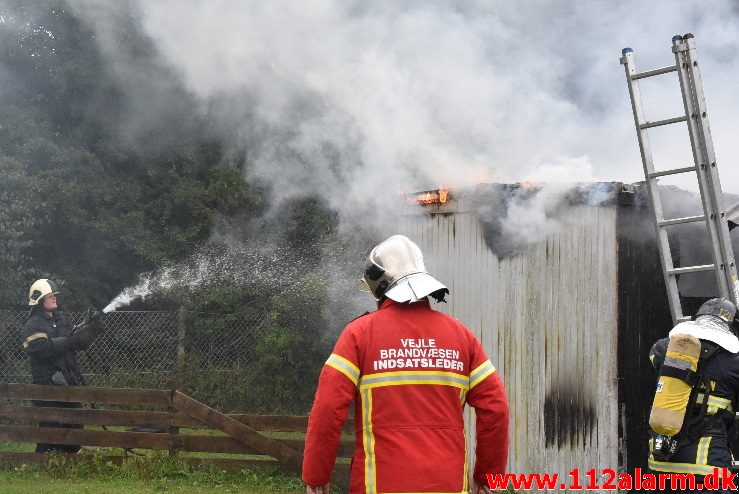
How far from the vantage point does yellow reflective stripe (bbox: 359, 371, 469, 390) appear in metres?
3.51

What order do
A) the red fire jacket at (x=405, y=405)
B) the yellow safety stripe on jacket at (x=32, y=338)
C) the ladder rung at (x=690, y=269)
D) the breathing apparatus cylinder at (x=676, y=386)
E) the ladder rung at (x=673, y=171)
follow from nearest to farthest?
the red fire jacket at (x=405, y=405) < the breathing apparatus cylinder at (x=676, y=386) < the ladder rung at (x=690, y=269) < the ladder rung at (x=673, y=171) < the yellow safety stripe on jacket at (x=32, y=338)

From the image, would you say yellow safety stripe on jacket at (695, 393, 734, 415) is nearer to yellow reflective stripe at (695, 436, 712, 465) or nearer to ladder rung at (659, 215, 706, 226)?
yellow reflective stripe at (695, 436, 712, 465)

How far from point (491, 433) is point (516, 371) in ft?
13.1

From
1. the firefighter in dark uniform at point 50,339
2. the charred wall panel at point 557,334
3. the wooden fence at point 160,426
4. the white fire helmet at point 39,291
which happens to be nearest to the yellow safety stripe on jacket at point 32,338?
the firefighter in dark uniform at point 50,339

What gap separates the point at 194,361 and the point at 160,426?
4.40 m

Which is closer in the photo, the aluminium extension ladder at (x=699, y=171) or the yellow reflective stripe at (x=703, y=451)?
the yellow reflective stripe at (x=703, y=451)

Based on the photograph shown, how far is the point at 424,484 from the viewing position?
3.47 m

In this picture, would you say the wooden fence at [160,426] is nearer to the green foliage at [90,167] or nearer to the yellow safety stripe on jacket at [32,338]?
the yellow safety stripe on jacket at [32,338]

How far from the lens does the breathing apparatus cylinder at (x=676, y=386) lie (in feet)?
15.9

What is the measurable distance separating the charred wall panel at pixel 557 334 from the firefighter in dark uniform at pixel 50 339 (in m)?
4.38

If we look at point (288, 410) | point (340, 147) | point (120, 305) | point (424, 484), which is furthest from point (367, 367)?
point (120, 305)

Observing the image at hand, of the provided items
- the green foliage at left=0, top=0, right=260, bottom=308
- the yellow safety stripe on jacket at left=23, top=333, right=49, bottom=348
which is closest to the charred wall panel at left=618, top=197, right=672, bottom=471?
the yellow safety stripe on jacket at left=23, top=333, right=49, bottom=348

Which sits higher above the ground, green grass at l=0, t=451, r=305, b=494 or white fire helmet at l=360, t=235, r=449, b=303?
white fire helmet at l=360, t=235, r=449, b=303

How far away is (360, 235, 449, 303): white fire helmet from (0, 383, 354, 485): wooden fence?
4363 mm
